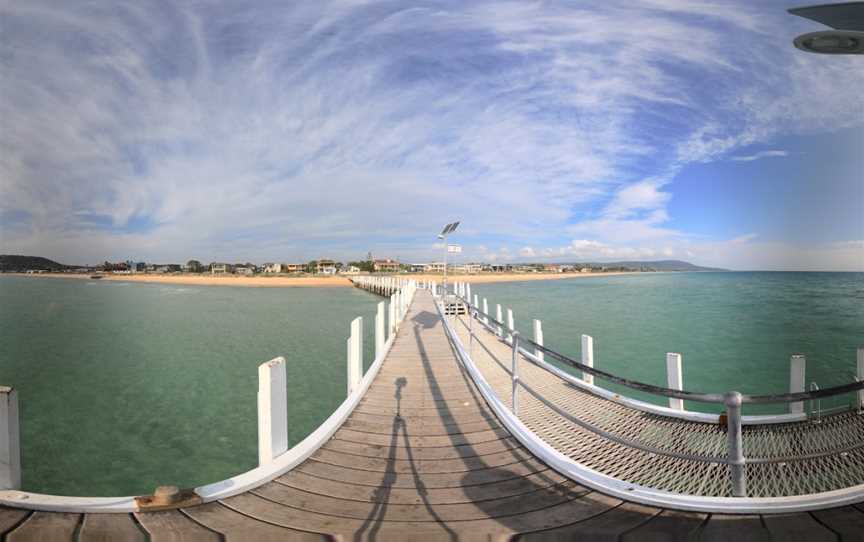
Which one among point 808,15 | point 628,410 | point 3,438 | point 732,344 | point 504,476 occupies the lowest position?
point 732,344

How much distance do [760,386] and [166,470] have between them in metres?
14.5

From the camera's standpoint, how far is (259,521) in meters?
2.09

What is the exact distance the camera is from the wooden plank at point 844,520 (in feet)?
5.82

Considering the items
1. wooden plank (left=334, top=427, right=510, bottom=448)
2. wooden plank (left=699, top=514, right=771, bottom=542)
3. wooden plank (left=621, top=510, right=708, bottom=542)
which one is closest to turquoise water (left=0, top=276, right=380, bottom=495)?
wooden plank (left=334, top=427, right=510, bottom=448)

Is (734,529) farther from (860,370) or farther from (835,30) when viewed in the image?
(860,370)

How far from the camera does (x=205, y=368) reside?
11477 millimetres

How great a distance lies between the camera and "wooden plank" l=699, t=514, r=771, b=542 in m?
1.81

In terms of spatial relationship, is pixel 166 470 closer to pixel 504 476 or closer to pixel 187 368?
pixel 504 476

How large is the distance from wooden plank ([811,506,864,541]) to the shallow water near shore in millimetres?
5943

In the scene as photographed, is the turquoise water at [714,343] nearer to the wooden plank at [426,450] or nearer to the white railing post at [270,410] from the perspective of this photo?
the wooden plank at [426,450]

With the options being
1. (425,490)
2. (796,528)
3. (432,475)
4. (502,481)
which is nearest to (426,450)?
(432,475)

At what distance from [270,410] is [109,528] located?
3.01 feet

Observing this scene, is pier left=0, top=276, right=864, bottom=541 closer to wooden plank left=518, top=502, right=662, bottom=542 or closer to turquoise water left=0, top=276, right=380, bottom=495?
wooden plank left=518, top=502, right=662, bottom=542

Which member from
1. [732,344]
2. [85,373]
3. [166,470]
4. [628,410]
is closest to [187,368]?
[85,373]
